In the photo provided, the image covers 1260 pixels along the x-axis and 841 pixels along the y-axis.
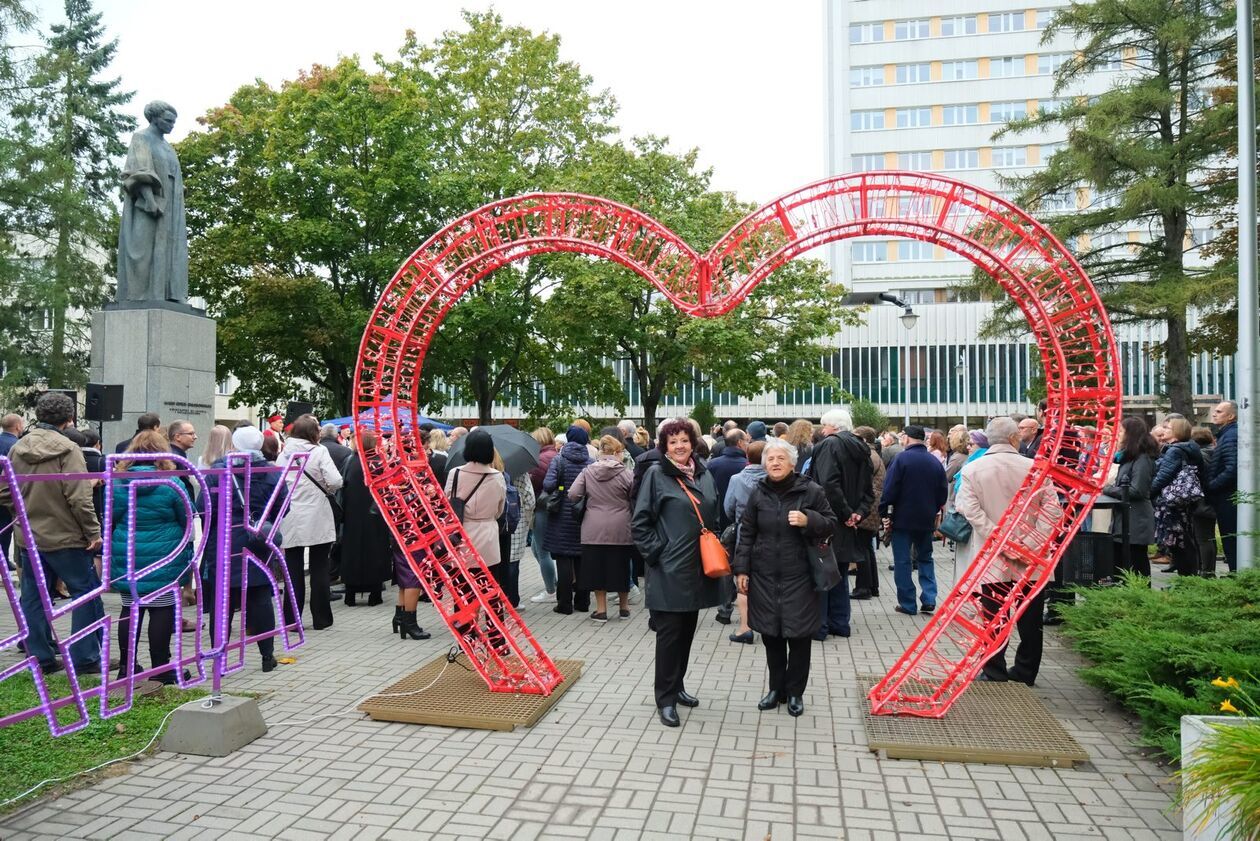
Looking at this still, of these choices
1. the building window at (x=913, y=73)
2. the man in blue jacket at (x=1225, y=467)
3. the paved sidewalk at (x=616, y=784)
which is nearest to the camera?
the paved sidewalk at (x=616, y=784)

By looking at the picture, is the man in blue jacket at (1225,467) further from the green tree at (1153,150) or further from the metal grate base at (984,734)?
the green tree at (1153,150)

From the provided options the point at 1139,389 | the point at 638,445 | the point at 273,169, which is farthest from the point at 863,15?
the point at 638,445

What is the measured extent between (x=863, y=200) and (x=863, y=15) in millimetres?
64328

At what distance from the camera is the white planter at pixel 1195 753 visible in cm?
350

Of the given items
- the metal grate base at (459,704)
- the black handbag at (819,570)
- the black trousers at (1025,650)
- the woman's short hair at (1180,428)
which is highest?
the woman's short hair at (1180,428)

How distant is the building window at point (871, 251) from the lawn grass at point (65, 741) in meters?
59.9

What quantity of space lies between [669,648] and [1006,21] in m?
66.9

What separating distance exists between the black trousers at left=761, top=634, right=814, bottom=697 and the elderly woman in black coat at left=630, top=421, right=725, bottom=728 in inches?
13.8

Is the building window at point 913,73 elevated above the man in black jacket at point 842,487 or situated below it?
above

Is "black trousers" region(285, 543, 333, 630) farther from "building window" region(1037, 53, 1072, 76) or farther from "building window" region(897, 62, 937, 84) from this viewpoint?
"building window" region(1037, 53, 1072, 76)

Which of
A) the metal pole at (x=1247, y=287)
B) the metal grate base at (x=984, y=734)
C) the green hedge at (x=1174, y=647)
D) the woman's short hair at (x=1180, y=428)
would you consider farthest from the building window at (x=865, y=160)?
the metal grate base at (x=984, y=734)

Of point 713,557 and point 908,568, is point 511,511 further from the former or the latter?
point 908,568

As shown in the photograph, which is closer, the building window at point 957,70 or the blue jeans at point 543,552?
the blue jeans at point 543,552

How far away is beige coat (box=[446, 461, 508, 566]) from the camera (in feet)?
23.9
